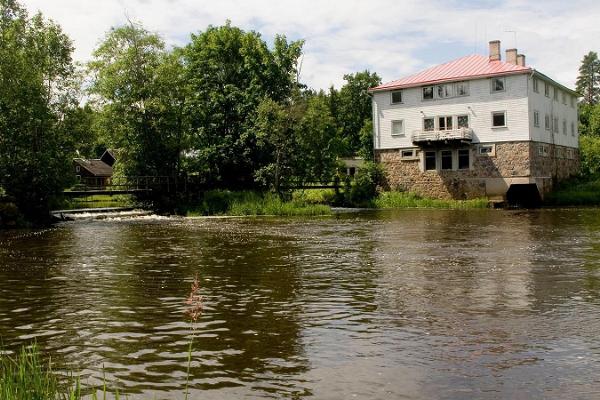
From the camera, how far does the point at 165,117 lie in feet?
145

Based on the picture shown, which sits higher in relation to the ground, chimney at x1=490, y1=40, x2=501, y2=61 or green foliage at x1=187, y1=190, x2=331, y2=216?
chimney at x1=490, y1=40, x2=501, y2=61

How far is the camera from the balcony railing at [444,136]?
149ft

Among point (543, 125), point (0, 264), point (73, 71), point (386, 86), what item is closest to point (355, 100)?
point (386, 86)

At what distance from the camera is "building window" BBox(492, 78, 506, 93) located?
45.1 metres

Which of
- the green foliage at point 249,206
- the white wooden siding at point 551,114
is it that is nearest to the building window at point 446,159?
the white wooden siding at point 551,114

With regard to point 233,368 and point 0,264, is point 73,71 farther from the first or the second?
point 233,368

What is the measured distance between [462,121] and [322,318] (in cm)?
4020

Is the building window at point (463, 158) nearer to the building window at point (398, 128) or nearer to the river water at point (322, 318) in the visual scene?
the building window at point (398, 128)

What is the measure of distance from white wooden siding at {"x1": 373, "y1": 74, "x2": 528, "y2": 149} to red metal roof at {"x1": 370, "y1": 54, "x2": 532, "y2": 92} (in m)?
0.58

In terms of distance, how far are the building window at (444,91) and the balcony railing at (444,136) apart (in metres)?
3.16

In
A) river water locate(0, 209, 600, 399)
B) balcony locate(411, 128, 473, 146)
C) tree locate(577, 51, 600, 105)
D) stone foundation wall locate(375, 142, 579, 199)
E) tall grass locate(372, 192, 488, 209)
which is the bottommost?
river water locate(0, 209, 600, 399)

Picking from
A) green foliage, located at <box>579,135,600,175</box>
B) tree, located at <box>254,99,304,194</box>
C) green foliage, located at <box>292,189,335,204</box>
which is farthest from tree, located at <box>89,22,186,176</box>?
green foliage, located at <box>579,135,600,175</box>

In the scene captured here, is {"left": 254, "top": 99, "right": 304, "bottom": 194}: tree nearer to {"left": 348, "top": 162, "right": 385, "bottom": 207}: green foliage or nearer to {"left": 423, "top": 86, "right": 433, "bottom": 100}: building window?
{"left": 348, "top": 162, "right": 385, "bottom": 207}: green foliage

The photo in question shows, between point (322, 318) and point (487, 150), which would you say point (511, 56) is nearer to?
point (487, 150)
